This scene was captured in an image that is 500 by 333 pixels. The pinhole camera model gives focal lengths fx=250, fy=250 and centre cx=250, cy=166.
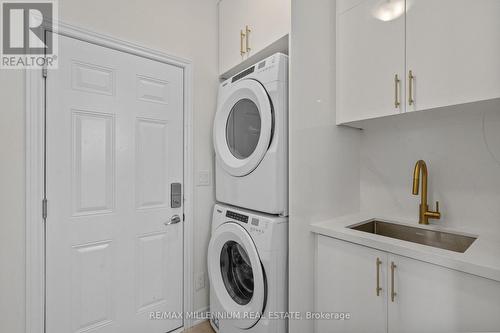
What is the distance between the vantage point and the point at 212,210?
2.01 meters

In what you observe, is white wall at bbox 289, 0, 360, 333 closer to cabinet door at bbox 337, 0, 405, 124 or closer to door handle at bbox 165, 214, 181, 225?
cabinet door at bbox 337, 0, 405, 124

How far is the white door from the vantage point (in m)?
1.38

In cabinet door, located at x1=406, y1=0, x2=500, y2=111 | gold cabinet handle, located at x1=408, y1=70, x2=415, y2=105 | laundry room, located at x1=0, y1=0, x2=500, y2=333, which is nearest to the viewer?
cabinet door, located at x1=406, y1=0, x2=500, y2=111

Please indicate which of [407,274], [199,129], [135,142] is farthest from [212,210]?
[407,274]

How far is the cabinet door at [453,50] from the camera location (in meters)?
1.06

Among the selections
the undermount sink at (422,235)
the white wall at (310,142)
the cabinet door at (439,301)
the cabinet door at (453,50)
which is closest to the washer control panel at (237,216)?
the white wall at (310,142)

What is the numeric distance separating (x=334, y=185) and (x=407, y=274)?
667 mm

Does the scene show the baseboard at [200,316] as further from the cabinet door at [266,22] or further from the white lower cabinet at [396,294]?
the cabinet door at [266,22]

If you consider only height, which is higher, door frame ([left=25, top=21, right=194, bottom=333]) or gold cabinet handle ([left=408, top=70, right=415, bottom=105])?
gold cabinet handle ([left=408, top=70, right=415, bottom=105])

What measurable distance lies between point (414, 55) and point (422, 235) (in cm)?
104

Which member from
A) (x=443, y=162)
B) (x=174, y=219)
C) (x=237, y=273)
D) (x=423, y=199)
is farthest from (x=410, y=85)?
(x=174, y=219)

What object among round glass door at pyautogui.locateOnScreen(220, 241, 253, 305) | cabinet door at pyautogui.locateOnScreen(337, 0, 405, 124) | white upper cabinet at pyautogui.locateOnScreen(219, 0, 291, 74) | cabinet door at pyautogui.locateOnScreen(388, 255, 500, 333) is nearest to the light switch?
round glass door at pyautogui.locateOnScreen(220, 241, 253, 305)

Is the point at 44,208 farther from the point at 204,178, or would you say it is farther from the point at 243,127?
the point at 243,127

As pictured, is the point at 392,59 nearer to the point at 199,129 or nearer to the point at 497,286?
the point at 497,286
